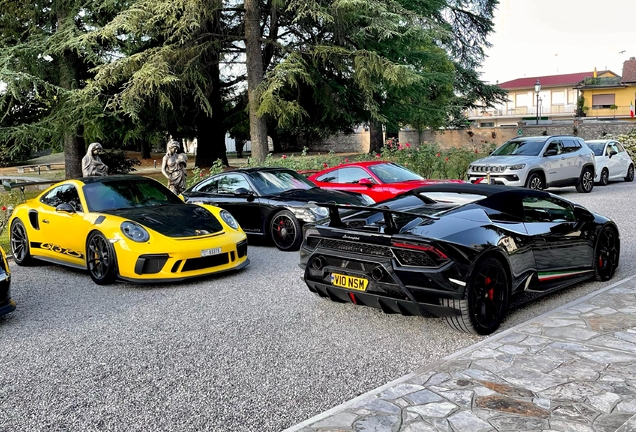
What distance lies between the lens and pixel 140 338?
18.1ft

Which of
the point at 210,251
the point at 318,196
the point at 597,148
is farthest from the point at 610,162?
the point at 210,251

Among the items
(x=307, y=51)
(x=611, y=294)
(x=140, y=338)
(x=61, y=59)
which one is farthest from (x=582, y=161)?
(x=61, y=59)

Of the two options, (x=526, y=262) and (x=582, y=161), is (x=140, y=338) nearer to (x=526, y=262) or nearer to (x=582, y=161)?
(x=526, y=262)

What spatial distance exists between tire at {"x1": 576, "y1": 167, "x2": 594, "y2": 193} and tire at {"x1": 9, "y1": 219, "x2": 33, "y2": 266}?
1457cm

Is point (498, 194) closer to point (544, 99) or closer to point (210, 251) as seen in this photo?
point (210, 251)

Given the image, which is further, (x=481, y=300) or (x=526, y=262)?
(x=526, y=262)

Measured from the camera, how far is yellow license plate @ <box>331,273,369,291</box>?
5.34 m

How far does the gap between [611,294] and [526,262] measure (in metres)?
1.26

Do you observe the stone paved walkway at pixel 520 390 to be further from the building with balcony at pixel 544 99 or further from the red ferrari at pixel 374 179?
the building with balcony at pixel 544 99

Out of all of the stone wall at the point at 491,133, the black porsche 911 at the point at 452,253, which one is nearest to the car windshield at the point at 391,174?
the black porsche 911 at the point at 452,253

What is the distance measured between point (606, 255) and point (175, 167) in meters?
8.77

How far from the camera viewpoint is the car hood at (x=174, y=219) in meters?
7.69

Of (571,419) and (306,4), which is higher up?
(306,4)

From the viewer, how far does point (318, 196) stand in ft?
33.5
